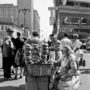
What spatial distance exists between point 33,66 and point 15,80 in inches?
102

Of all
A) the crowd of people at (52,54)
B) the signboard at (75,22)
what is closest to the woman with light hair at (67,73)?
the crowd of people at (52,54)

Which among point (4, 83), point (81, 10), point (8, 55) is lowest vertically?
point (4, 83)

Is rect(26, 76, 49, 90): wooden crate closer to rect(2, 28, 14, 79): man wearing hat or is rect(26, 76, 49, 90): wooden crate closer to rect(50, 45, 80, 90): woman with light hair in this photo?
rect(50, 45, 80, 90): woman with light hair

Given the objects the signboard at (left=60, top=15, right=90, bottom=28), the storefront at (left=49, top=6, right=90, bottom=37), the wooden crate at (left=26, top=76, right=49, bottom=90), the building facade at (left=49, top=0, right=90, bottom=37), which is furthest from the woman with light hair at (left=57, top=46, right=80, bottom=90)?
the signboard at (left=60, top=15, right=90, bottom=28)

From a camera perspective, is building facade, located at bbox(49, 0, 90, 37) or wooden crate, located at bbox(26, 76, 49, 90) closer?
wooden crate, located at bbox(26, 76, 49, 90)

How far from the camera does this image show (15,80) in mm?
7699

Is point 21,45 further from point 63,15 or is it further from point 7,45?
point 63,15

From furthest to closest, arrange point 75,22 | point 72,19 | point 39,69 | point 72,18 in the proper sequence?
point 75,22
point 72,19
point 72,18
point 39,69

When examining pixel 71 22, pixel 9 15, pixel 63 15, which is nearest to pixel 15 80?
pixel 63 15

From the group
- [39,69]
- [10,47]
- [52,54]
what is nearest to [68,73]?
[39,69]

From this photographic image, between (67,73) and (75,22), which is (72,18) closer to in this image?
(75,22)

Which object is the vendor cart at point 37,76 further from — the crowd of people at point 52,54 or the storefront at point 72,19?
the storefront at point 72,19

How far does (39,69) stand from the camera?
526 cm

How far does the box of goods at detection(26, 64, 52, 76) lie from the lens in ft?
17.3
